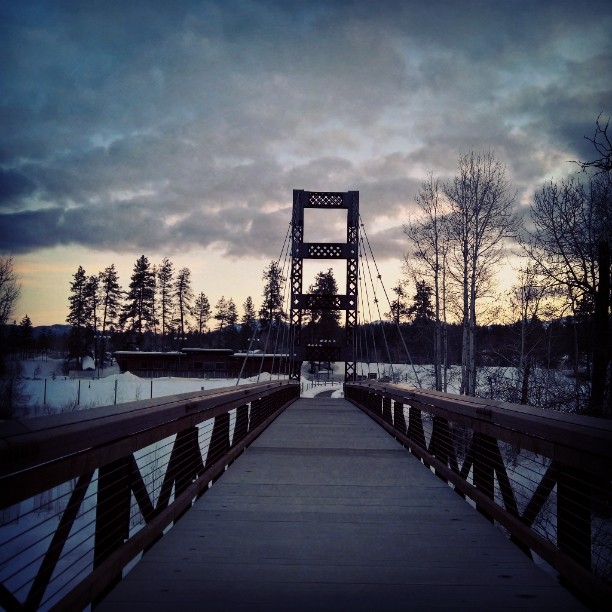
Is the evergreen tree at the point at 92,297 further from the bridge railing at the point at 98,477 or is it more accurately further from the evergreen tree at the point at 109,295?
the bridge railing at the point at 98,477

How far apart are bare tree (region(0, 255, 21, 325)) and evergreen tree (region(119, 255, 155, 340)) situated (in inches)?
1055

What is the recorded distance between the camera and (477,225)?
18.2 metres

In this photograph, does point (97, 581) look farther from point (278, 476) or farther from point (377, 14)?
point (377, 14)

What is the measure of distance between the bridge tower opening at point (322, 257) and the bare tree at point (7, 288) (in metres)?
26.7

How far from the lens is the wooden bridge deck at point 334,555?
2395 millimetres

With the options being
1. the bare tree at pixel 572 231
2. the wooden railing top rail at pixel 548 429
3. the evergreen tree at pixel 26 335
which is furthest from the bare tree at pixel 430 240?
the evergreen tree at pixel 26 335

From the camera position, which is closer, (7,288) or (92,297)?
(7,288)

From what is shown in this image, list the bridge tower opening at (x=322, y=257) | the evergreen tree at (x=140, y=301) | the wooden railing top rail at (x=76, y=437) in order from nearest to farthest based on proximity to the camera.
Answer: the wooden railing top rail at (x=76, y=437)
the bridge tower opening at (x=322, y=257)
the evergreen tree at (x=140, y=301)

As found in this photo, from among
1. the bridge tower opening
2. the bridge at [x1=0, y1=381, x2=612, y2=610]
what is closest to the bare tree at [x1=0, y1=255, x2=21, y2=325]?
the bridge tower opening

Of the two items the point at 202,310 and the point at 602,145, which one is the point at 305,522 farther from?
the point at 202,310

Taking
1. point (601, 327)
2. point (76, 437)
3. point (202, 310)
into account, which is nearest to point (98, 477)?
point (76, 437)

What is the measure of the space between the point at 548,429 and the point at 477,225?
16.9 meters

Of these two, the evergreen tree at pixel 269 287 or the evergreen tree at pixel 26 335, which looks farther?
the evergreen tree at pixel 26 335

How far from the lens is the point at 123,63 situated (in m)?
16.0
